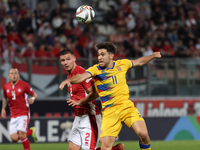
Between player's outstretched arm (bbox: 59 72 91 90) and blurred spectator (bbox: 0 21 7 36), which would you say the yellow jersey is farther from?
blurred spectator (bbox: 0 21 7 36)

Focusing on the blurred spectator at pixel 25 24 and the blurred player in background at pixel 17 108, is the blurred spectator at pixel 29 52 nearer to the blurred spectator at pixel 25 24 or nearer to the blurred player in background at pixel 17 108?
the blurred spectator at pixel 25 24

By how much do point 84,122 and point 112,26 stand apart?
1008 cm

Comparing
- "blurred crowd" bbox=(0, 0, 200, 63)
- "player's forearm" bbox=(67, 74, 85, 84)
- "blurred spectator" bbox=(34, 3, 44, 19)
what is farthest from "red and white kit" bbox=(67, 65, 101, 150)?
"blurred spectator" bbox=(34, 3, 44, 19)

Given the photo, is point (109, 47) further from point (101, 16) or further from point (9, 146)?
point (101, 16)

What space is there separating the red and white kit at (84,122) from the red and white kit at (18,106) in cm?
286

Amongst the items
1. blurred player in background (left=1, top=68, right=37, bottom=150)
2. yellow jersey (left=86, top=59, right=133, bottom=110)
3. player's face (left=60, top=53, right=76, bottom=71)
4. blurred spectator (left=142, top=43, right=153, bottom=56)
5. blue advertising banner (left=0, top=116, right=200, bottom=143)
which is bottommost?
blue advertising banner (left=0, top=116, right=200, bottom=143)

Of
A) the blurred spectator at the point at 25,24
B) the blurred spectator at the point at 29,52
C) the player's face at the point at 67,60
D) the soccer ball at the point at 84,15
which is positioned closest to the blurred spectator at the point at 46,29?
the blurred spectator at the point at 25,24

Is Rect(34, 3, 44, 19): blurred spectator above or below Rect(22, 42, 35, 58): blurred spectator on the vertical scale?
above

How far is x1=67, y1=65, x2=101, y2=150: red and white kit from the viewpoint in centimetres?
523

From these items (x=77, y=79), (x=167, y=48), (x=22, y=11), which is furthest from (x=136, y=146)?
(x=22, y=11)

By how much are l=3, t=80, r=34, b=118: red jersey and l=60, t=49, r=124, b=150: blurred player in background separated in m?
2.92

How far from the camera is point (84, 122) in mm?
5312

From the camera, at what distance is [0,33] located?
12.4 m

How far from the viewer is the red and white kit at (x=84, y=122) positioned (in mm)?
5234
